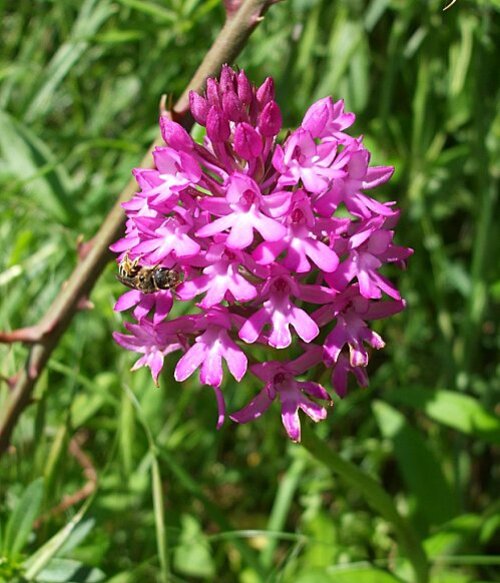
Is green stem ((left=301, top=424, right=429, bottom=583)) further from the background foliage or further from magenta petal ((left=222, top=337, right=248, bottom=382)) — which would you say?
magenta petal ((left=222, top=337, right=248, bottom=382))

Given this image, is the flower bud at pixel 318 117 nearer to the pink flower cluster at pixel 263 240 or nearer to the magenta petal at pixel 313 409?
the pink flower cluster at pixel 263 240

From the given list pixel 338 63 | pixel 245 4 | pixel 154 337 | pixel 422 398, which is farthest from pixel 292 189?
pixel 338 63

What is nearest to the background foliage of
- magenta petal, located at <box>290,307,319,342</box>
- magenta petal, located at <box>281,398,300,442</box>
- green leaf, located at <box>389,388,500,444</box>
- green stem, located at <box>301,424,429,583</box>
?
green leaf, located at <box>389,388,500,444</box>

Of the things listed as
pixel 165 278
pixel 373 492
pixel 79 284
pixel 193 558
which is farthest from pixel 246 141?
pixel 193 558

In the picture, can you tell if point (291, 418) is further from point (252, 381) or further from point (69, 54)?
point (69, 54)

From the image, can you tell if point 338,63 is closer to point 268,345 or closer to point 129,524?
point 268,345

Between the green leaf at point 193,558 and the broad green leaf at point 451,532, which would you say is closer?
the broad green leaf at point 451,532

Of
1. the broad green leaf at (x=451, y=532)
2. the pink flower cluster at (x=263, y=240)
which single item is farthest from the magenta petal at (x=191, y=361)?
the broad green leaf at (x=451, y=532)
